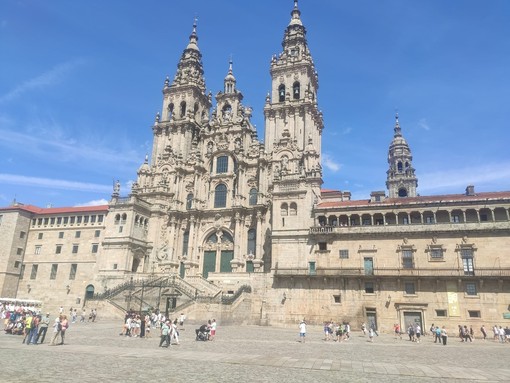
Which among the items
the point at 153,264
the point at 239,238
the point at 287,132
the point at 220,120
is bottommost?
the point at 153,264

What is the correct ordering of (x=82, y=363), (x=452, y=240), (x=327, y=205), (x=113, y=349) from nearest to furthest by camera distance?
1. (x=82, y=363)
2. (x=113, y=349)
3. (x=452, y=240)
4. (x=327, y=205)

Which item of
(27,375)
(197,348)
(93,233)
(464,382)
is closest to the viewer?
(27,375)

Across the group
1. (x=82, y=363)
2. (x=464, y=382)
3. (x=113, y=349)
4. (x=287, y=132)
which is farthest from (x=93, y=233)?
(x=464, y=382)

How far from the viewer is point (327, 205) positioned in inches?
1866

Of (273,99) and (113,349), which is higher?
(273,99)

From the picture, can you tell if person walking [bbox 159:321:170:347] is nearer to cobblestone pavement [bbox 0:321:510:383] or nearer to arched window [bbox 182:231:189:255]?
cobblestone pavement [bbox 0:321:510:383]

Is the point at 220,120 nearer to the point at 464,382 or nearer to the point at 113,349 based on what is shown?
the point at 113,349

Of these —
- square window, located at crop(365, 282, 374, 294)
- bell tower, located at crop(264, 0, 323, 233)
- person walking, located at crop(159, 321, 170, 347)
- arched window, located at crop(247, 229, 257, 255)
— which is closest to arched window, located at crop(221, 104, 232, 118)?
bell tower, located at crop(264, 0, 323, 233)

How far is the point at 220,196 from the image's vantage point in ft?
193

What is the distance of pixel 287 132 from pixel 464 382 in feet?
145

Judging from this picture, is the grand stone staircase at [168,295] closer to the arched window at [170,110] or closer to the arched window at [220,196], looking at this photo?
the arched window at [220,196]

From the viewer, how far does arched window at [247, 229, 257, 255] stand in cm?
5375

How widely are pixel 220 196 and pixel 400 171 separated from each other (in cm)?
4936

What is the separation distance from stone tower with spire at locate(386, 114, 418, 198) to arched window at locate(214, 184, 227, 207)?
45377mm
